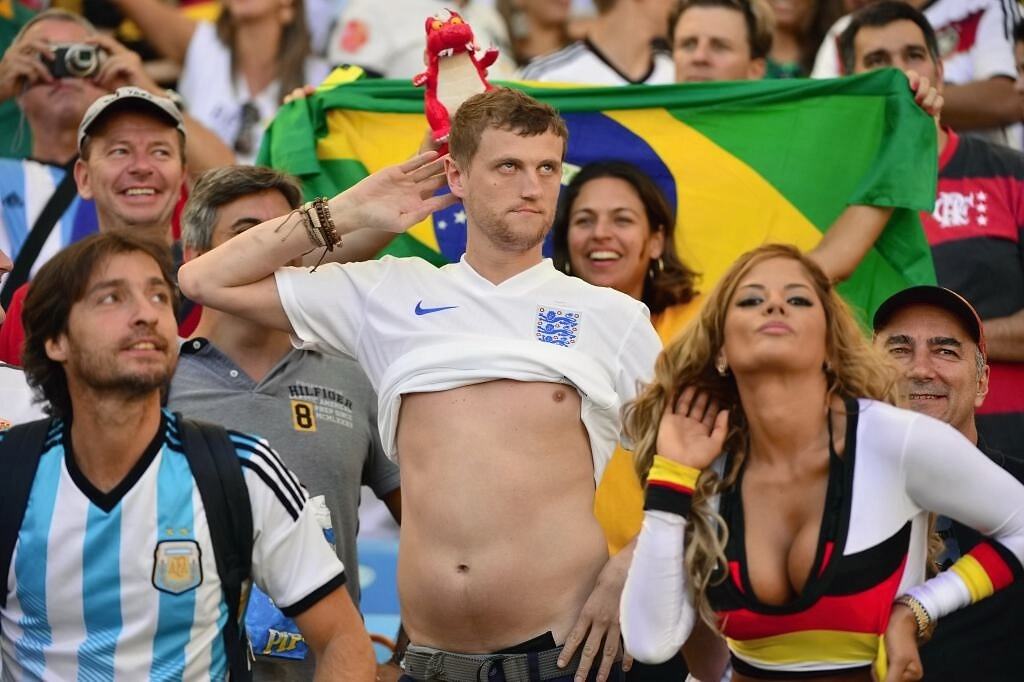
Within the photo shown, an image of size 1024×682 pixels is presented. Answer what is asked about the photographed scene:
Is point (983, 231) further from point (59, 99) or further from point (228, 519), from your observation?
point (59, 99)

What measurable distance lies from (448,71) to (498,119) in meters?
0.49

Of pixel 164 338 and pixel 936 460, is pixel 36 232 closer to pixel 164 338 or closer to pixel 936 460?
pixel 164 338


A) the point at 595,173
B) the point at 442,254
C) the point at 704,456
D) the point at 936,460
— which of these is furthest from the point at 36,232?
the point at 936,460

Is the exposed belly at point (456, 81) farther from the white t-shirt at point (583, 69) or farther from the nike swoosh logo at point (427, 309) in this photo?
the white t-shirt at point (583, 69)

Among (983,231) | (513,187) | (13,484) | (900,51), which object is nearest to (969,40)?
(900,51)

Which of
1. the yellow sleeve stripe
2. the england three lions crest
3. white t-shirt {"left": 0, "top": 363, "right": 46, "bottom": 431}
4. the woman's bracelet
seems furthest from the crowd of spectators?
the yellow sleeve stripe

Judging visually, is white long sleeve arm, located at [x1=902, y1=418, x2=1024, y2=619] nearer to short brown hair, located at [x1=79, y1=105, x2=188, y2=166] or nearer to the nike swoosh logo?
the nike swoosh logo

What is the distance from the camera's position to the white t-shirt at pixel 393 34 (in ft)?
27.2

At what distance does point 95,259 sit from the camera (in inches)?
171

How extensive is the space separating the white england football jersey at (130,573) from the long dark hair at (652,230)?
209 cm

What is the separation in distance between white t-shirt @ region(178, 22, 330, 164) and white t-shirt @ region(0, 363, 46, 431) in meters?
3.27

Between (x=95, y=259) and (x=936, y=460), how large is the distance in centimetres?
217

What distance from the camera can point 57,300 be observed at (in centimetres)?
432

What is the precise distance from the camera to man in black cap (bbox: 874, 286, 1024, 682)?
518cm
